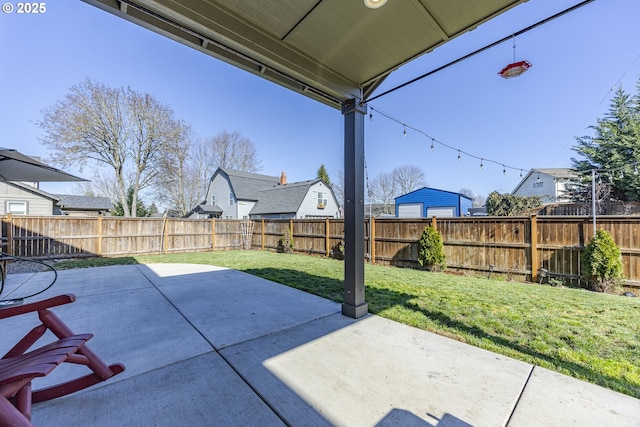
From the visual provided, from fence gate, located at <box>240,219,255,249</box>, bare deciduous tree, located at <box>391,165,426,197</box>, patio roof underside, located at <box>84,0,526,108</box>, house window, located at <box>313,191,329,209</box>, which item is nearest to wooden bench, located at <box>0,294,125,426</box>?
patio roof underside, located at <box>84,0,526,108</box>

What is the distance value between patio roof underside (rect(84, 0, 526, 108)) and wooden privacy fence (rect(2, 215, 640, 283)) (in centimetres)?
526

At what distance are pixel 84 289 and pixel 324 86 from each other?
5.62 m

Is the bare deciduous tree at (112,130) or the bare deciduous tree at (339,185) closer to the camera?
the bare deciduous tree at (112,130)

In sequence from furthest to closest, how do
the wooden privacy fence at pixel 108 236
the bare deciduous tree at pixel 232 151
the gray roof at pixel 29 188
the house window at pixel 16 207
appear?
the bare deciduous tree at pixel 232 151 < the gray roof at pixel 29 188 < the house window at pixel 16 207 < the wooden privacy fence at pixel 108 236

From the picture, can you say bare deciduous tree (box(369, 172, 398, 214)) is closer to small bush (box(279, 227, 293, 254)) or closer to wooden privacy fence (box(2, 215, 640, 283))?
wooden privacy fence (box(2, 215, 640, 283))

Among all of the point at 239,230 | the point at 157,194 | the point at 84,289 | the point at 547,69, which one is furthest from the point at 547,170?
the point at 157,194

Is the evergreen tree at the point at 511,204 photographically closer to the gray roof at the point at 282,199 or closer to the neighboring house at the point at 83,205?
the gray roof at the point at 282,199

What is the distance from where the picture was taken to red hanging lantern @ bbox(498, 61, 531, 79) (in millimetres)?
2432

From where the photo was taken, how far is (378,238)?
830 centimetres

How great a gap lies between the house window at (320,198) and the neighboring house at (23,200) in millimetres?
16204

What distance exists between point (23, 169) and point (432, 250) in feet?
26.9

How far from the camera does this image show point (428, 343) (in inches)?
106

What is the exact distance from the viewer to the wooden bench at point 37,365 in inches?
49.4

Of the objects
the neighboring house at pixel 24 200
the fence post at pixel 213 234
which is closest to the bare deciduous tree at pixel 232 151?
the neighboring house at pixel 24 200
